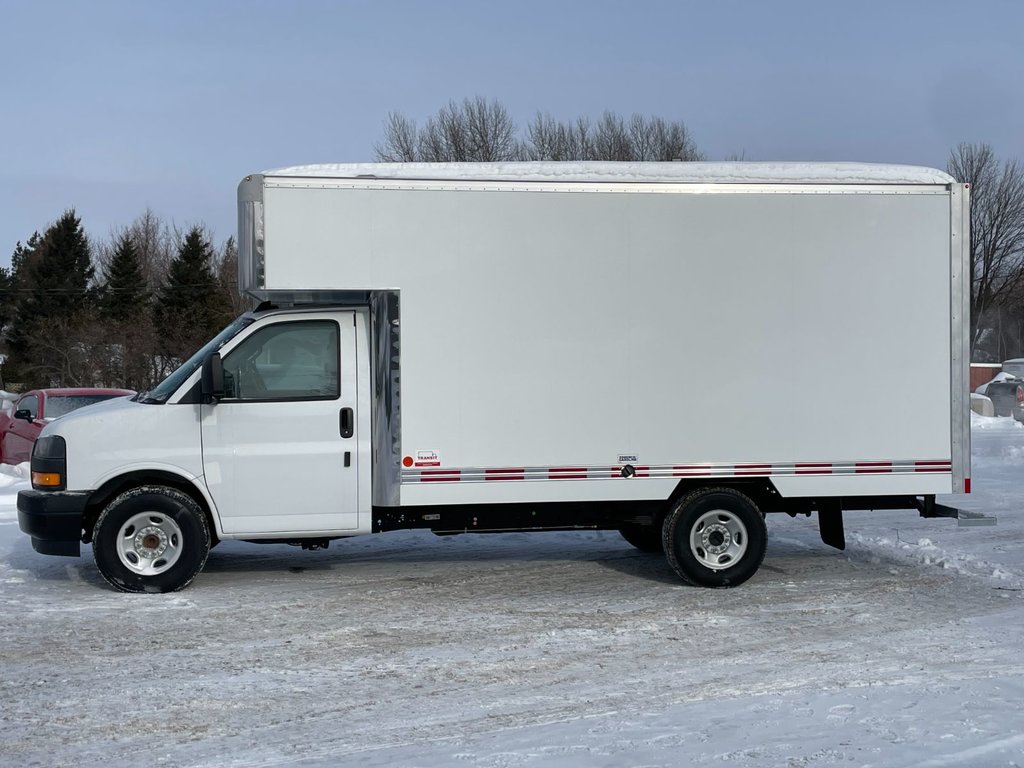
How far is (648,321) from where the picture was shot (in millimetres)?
8617

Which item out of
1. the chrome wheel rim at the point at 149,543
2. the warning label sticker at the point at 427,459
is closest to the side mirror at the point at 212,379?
the chrome wheel rim at the point at 149,543

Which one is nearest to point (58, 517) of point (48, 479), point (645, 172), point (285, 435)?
point (48, 479)

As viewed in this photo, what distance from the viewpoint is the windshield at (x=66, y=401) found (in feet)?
56.9

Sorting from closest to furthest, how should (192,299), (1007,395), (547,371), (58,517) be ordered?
1. (58,517)
2. (547,371)
3. (1007,395)
4. (192,299)

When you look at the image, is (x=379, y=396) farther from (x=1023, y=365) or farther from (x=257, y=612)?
(x=1023, y=365)

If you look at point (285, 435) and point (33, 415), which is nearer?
point (285, 435)

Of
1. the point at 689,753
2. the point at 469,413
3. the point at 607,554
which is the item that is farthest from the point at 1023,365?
the point at 689,753

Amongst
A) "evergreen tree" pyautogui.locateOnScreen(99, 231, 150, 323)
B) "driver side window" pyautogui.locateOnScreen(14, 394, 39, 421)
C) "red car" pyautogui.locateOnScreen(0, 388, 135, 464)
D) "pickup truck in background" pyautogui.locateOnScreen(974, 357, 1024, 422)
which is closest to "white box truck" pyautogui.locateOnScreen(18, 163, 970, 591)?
"red car" pyautogui.locateOnScreen(0, 388, 135, 464)

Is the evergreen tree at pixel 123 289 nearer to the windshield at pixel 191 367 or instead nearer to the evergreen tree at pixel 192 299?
the evergreen tree at pixel 192 299

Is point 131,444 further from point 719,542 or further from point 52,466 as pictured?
point 719,542

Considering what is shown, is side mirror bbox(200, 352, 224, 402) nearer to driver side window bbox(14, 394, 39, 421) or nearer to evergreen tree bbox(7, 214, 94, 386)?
driver side window bbox(14, 394, 39, 421)

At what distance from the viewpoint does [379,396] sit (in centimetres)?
848

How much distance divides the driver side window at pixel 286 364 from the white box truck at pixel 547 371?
0.06 feet

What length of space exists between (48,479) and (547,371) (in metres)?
3.80
